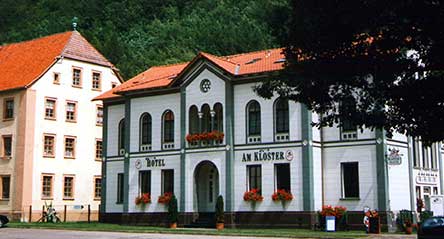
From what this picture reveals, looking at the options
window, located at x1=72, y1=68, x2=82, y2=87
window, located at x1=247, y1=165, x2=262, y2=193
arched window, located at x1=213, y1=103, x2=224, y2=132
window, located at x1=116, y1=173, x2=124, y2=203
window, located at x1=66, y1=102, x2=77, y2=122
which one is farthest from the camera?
window, located at x1=72, y1=68, x2=82, y2=87

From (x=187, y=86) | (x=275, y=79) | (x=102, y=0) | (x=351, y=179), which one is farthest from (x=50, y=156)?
(x=102, y=0)

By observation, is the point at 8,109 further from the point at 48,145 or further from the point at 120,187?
the point at 120,187

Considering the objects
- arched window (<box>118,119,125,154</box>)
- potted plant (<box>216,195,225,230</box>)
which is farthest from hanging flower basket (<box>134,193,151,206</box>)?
potted plant (<box>216,195,225,230</box>)

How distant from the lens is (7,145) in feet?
163

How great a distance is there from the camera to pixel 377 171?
3284 cm

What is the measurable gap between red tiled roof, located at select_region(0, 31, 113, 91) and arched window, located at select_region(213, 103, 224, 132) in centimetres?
1778

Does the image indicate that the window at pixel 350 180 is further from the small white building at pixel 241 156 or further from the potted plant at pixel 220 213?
the potted plant at pixel 220 213

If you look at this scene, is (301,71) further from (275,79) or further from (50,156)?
(50,156)

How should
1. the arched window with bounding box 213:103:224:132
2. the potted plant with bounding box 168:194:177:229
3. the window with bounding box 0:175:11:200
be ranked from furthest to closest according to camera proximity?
the window with bounding box 0:175:11:200, the arched window with bounding box 213:103:224:132, the potted plant with bounding box 168:194:177:229

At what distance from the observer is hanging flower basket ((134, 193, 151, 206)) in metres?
39.9

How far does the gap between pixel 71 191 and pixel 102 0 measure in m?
54.5

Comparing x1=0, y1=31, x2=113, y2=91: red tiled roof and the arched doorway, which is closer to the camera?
the arched doorway

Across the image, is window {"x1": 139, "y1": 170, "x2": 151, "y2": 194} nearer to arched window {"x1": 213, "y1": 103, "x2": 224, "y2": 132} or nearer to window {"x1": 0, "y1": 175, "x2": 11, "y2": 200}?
arched window {"x1": 213, "y1": 103, "x2": 224, "y2": 132}

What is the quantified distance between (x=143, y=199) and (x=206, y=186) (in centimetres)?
402
